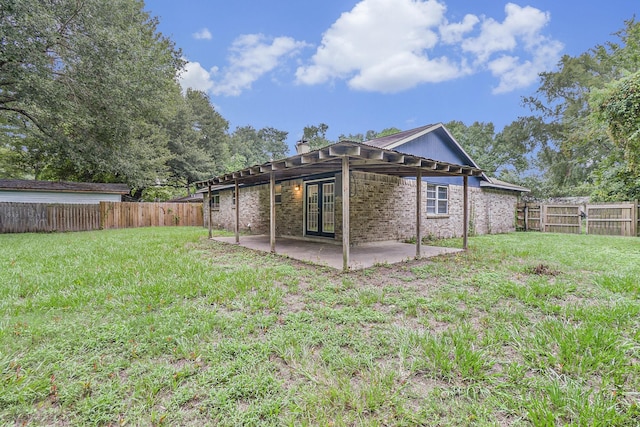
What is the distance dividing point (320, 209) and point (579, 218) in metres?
13.0

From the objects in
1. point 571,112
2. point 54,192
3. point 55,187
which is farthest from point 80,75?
point 571,112

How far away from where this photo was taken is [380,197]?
9500 mm

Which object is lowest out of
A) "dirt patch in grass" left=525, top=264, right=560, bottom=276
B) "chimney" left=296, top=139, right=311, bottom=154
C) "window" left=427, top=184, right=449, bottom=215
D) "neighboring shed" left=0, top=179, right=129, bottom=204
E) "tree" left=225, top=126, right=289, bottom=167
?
"dirt patch in grass" left=525, top=264, right=560, bottom=276

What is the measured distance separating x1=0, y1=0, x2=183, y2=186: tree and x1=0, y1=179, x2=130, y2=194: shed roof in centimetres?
273

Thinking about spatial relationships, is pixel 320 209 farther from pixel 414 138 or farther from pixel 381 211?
pixel 414 138

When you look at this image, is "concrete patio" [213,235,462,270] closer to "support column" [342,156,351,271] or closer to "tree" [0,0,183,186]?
"support column" [342,156,351,271]

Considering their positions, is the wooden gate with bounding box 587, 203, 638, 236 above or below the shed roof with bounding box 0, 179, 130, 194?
below

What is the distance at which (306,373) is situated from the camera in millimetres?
2184

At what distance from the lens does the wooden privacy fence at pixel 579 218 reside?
12.2 m

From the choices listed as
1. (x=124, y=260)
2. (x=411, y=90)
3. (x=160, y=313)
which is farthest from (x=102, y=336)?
(x=411, y=90)

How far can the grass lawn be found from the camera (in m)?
1.82

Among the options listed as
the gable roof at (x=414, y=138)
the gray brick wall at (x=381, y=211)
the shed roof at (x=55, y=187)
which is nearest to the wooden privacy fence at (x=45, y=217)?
the shed roof at (x=55, y=187)

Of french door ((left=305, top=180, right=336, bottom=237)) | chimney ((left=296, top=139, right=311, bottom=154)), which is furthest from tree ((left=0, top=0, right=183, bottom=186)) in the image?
french door ((left=305, top=180, right=336, bottom=237))

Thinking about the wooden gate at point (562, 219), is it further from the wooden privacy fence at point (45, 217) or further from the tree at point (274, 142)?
the tree at point (274, 142)
